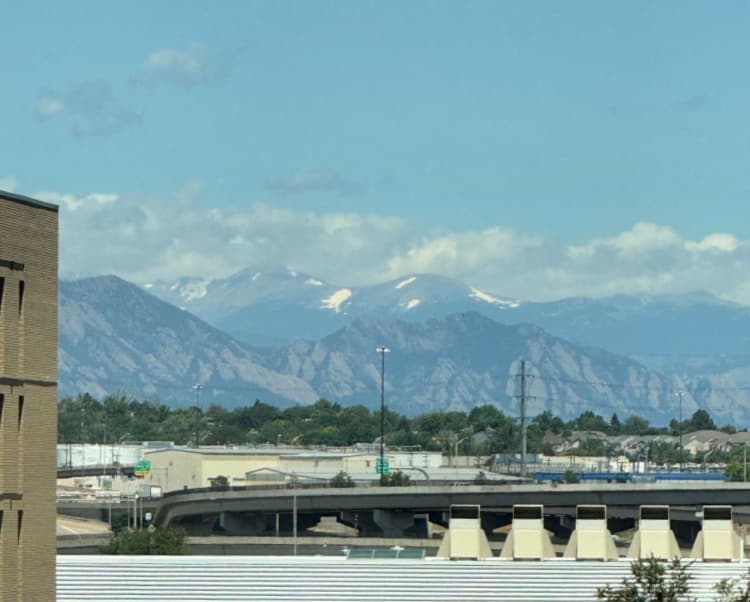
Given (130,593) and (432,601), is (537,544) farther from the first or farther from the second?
(130,593)

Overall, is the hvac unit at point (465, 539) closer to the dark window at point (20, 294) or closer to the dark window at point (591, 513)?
the dark window at point (591, 513)

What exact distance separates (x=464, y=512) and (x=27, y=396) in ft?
93.9

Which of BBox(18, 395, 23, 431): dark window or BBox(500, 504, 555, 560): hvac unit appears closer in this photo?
BBox(18, 395, 23, 431): dark window

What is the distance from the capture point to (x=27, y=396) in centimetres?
4856

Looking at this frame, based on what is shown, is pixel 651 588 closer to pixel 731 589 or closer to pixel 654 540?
pixel 731 589

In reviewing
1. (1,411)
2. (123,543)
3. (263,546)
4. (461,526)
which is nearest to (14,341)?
(1,411)

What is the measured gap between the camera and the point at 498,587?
69.7 metres

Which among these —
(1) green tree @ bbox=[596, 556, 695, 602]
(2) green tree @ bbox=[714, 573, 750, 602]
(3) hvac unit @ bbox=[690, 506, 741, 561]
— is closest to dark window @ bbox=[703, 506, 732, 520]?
(3) hvac unit @ bbox=[690, 506, 741, 561]

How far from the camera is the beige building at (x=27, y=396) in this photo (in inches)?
1886

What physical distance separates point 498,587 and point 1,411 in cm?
2605

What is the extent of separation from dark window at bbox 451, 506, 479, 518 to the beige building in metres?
26.3

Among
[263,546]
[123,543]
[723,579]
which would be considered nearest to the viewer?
[723,579]

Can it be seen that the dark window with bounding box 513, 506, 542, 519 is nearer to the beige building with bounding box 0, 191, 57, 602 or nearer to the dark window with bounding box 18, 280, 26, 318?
the beige building with bounding box 0, 191, 57, 602

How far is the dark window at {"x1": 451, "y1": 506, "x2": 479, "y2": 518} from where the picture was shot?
74250 mm
